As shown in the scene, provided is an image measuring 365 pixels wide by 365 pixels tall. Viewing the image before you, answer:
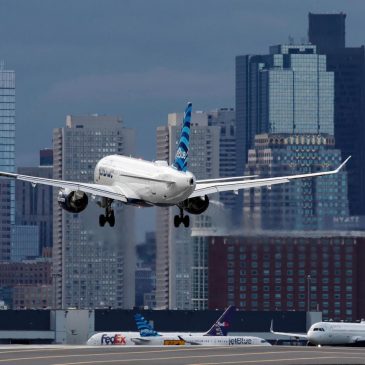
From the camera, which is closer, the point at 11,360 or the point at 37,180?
the point at 11,360

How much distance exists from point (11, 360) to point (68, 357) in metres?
7.94

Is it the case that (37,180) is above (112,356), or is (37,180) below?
above

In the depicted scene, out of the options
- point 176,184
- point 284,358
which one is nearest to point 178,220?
point 176,184

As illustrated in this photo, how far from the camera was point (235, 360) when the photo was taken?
630 ft

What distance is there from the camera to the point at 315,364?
187m

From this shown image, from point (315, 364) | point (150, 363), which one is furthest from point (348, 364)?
point (150, 363)

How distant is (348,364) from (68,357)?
24889 millimetres

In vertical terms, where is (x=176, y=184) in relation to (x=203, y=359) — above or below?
above

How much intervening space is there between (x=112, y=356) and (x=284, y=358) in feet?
51.4

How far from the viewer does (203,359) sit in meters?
192

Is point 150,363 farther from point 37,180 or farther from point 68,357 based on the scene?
point 37,180

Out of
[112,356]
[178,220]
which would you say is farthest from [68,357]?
[178,220]

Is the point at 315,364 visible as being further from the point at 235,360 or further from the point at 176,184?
the point at 176,184

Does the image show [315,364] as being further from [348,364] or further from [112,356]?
[112,356]
